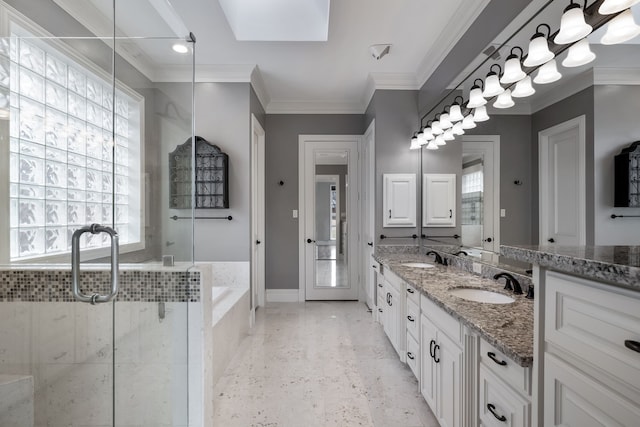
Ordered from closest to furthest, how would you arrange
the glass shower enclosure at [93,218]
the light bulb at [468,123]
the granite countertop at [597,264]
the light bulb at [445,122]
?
1. the granite countertop at [597,264]
2. the glass shower enclosure at [93,218]
3. the light bulb at [468,123]
4. the light bulb at [445,122]

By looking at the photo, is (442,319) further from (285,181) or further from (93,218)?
(285,181)

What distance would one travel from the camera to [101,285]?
4.94ft

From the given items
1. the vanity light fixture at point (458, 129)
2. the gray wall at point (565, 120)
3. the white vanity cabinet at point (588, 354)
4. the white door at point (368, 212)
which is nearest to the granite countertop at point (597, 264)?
the white vanity cabinet at point (588, 354)

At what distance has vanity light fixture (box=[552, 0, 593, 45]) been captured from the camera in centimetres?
122

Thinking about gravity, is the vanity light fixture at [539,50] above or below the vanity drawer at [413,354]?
above

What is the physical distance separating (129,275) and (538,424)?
Result: 5.75 feet

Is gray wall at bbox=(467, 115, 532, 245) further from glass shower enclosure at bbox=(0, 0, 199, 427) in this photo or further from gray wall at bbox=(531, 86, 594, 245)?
glass shower enclosure at bbox=(0, 0, 199, 427)

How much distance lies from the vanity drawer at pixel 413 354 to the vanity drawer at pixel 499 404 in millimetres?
707

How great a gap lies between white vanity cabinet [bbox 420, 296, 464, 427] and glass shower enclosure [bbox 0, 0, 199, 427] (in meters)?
1.26

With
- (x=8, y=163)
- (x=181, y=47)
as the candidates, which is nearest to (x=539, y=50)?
(x=181, y=47)

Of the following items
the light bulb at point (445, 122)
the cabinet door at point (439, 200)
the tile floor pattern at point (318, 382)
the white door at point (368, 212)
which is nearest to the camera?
the tile floor pattern at point (318, 382)

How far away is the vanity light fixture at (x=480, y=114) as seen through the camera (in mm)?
2073

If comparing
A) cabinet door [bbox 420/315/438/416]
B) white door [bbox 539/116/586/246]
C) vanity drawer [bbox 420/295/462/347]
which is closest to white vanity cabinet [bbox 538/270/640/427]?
vanity drawer [bbox 420/295/462/347]

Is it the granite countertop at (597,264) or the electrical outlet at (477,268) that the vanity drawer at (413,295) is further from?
the granite countertop at (597,264)
